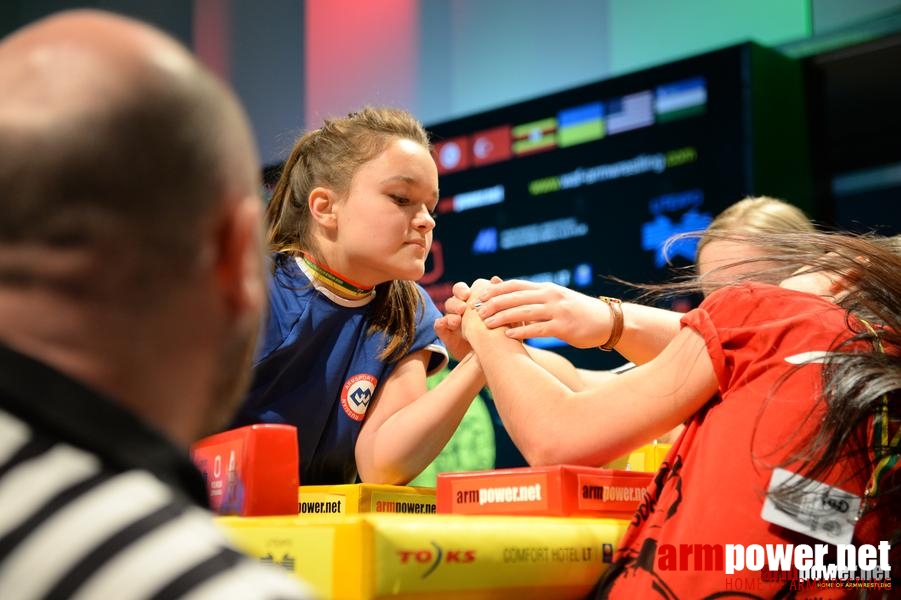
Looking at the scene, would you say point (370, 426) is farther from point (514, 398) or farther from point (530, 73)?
point (530, 73)

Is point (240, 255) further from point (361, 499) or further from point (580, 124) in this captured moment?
point (580, 124)

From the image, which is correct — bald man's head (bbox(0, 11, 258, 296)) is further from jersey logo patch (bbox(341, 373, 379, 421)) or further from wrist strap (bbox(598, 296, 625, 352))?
jersey logo patch (bbox(341, 373, 379, 421))

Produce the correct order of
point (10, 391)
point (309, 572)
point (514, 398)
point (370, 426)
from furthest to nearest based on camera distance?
point (370, 426)
point (514, 398)
point (309, 572)
point (10, 391)

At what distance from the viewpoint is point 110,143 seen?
445 millimetres

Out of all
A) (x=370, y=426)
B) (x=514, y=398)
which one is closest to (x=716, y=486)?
(x=514, y=398)

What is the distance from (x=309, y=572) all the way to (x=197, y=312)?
1.48 feet

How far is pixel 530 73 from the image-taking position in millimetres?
4074

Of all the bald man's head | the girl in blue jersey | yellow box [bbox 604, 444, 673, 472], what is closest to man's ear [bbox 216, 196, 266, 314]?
the bald man's head

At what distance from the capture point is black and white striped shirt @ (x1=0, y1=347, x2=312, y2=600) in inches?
16.0

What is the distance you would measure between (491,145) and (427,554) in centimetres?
299

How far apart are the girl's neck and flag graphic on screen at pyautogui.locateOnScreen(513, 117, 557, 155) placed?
1.77 meters

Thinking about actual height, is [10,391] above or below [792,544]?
above

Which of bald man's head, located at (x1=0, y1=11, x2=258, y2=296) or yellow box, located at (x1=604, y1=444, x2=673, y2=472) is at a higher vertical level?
bald man's head, located at (x1=0, y1=11, x2=258, y2=296)

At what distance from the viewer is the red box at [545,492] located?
43.5 inches
